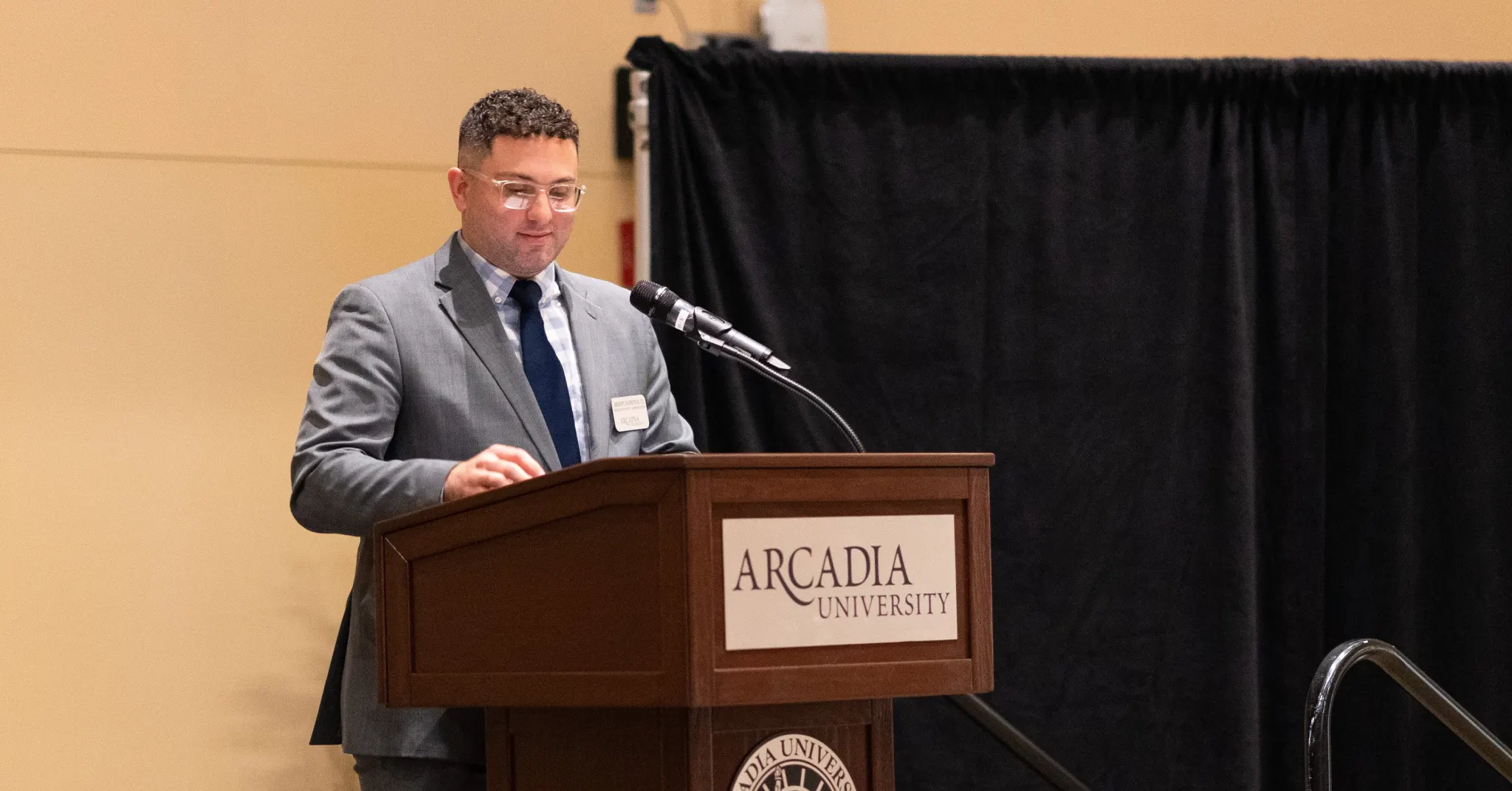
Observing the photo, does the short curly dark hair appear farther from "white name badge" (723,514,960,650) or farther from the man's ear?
"white name badge" (723,514,960,650)

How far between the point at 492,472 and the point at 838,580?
48 cm

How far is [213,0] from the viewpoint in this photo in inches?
137

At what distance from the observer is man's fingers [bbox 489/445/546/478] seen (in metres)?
1.98

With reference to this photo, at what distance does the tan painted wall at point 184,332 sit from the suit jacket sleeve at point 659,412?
44.8 inches

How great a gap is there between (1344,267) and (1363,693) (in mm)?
1095

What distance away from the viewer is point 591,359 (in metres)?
2.51

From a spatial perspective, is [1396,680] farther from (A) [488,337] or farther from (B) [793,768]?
(A) [488,337]

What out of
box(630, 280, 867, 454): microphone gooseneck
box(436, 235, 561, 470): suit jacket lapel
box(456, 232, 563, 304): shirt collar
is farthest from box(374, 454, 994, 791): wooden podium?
box(456, 232, 563, 304): shirt collar

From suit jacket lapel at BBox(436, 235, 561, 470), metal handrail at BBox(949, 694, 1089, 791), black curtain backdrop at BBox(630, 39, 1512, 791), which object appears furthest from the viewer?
black curtain backdrop at BBox(630, 39, 1512, 791)

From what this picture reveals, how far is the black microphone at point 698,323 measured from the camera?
2291 millimetres

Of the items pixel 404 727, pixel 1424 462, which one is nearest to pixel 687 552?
pixel 404 727

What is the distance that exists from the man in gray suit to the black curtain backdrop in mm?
1073

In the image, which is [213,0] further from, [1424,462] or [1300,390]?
[1424,462]

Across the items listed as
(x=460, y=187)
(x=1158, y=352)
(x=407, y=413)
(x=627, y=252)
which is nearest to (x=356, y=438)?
(x=407, y=413)
